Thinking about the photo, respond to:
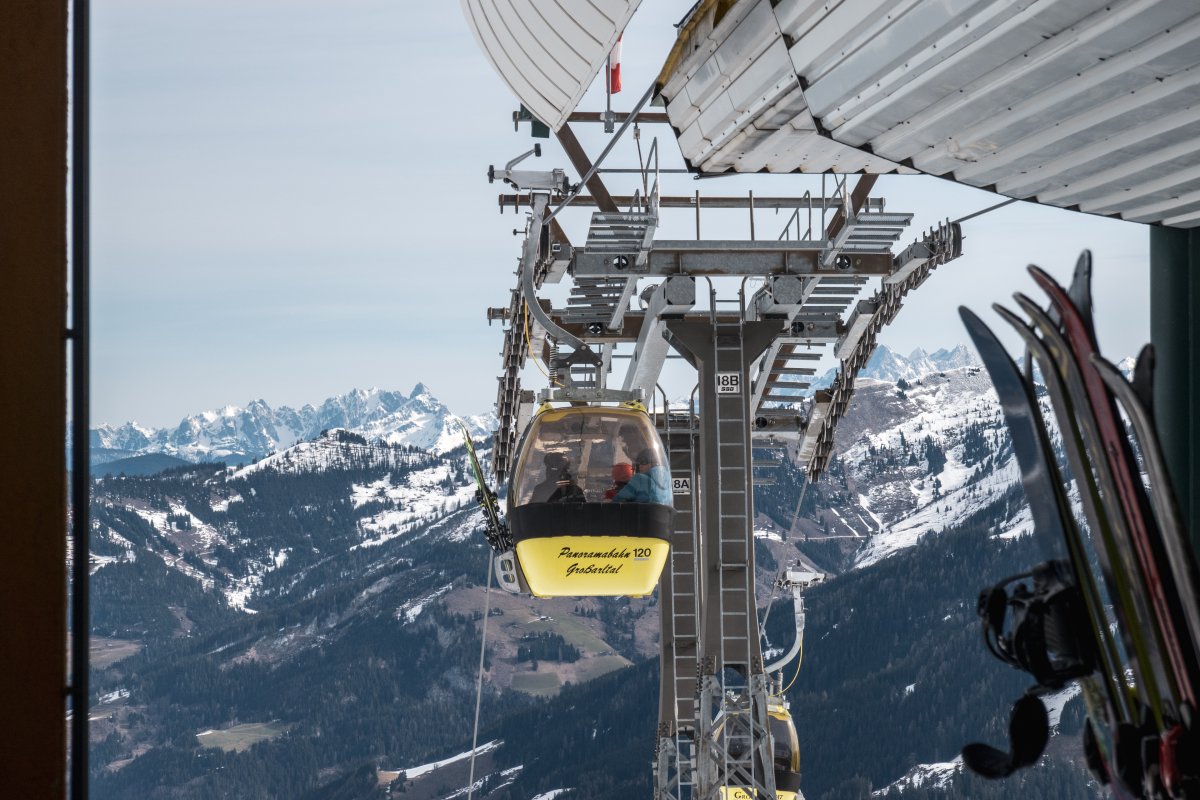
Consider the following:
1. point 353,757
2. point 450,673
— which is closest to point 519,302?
point 353,757

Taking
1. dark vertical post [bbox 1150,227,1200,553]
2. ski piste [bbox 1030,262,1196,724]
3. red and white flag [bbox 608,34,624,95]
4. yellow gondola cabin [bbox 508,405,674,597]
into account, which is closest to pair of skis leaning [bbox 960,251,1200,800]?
ski piste [bbox 1030,262,1196,724]

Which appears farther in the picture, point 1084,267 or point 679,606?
point 679,606

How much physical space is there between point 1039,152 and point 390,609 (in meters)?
190

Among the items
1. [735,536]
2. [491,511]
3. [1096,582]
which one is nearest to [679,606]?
[491,511]

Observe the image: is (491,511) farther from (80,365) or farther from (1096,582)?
(80,365)

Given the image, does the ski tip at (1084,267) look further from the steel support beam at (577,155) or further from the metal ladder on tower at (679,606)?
the metal ladder on tower at (679,606)

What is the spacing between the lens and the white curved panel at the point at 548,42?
4984 millimetres

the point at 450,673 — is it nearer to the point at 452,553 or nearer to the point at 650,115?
the point at 452,553

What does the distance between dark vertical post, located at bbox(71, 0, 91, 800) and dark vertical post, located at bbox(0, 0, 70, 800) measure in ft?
0.13

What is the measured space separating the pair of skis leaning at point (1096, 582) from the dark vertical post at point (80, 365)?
236 cm

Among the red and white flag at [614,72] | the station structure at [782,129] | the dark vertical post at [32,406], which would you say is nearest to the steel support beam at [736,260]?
the red and white flag at [614,72]

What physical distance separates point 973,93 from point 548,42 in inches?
55.8

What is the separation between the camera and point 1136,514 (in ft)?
13.8

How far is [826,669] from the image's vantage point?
140m
